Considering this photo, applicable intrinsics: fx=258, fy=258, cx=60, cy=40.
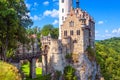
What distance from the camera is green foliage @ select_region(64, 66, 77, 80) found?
60031 millimetres

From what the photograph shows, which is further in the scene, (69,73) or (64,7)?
(64,7)

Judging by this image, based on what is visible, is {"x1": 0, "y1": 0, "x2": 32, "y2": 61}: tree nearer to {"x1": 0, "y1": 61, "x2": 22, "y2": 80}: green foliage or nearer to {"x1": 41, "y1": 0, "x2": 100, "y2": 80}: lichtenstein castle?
{"x1": 41, "y1": 0, "x2": 100, "y2": 80}: lichtenstein castle

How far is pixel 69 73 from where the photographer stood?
60406 mm

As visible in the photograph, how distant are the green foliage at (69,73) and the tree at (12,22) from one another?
48.6ft

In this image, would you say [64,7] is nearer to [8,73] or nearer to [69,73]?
[69,73]

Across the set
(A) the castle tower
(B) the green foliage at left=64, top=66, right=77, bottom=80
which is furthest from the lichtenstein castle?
(A) the castle tower

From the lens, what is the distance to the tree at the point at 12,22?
143 ft

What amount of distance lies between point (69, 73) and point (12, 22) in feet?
72.0

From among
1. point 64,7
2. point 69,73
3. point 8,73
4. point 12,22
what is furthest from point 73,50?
point 8,73

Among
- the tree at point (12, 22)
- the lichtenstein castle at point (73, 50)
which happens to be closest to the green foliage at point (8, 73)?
the tree at point (12, 22)

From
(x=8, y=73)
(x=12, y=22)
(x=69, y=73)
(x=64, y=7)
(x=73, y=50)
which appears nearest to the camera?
(x=8, y=73)

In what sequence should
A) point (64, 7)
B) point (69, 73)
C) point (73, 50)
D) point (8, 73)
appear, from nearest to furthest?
point (8, 73)
point (69, 73)
point (73, 50)
point (64, 7)

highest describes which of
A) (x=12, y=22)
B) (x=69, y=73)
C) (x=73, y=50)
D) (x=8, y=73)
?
(x=12, y=22)

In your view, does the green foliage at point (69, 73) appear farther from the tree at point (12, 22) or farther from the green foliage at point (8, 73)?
the green foliage at point (8, 73)
